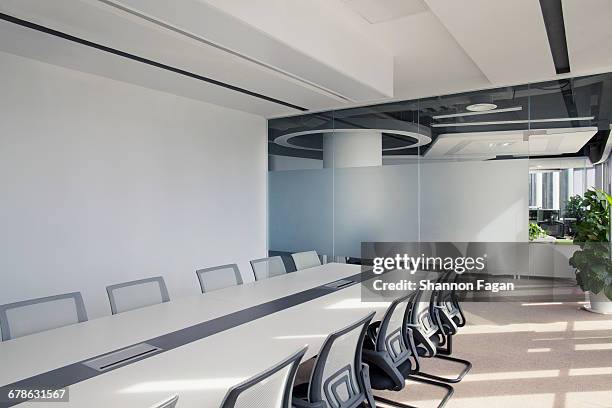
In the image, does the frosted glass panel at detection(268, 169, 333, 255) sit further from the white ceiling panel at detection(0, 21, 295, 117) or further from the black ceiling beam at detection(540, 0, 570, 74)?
the black ceiling beam at detection(540, 0, 570, 74)

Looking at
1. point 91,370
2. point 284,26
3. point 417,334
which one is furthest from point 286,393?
point 284,26

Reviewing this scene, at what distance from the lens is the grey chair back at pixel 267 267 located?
4.42 metres

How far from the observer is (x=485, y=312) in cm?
577

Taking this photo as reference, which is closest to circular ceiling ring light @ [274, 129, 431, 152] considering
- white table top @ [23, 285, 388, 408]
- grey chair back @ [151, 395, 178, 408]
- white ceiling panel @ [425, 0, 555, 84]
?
white ceiling panel @ [425, 0, 555, 84]

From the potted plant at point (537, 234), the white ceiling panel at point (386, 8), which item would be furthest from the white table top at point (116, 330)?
the potted plant at point (537, 234)

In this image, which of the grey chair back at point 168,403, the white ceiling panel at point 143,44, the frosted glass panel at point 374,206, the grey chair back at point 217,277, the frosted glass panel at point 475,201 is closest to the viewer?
the grey chair back at point 168,403

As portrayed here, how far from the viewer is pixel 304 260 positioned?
17.3 feet

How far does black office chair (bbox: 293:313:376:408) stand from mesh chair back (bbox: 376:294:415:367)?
324mm

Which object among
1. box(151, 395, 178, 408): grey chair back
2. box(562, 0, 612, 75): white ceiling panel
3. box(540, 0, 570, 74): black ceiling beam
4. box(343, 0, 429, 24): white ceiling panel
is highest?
box(343, 0, 429, 24): white ceiling panel

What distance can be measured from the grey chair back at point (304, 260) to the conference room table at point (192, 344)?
127 centimetres

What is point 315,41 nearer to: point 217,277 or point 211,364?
point 217,277

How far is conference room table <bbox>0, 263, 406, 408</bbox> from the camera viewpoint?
6.24ft

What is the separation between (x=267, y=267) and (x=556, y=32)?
3.54 m

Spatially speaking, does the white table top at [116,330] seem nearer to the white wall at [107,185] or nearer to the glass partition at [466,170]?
the white wall at [107,185]
